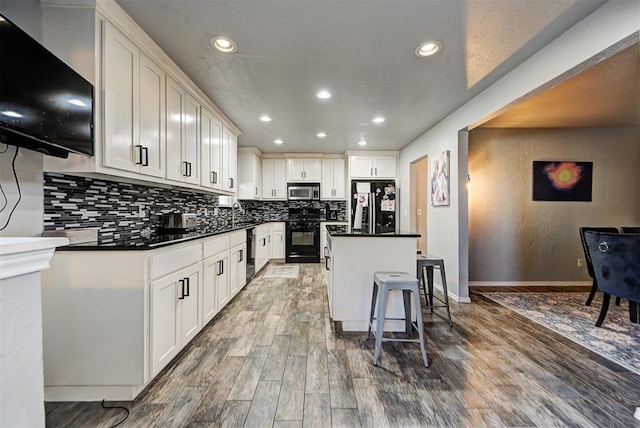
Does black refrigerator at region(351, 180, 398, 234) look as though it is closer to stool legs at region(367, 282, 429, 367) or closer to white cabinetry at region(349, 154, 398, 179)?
white cabinetry at region(349, 154, 398, 179)

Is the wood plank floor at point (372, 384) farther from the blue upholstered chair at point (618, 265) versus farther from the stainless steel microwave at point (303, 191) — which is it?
the stainless steel microwave at point (303, 191)

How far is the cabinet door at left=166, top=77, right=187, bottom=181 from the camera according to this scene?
2.32 m

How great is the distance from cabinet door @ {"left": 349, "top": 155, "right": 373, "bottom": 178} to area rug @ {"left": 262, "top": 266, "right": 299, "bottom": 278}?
7.31ft

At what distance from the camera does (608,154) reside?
13.5 ft

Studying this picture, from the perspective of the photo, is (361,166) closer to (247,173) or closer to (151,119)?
(247,173)

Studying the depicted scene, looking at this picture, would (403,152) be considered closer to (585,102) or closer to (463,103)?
(463,103)

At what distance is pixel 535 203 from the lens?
162 inches

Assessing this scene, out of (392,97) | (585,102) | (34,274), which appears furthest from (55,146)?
(585,102)

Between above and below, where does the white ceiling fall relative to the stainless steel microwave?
above

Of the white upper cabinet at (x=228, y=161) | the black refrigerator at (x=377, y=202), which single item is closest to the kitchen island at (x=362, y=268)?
the white upper cabinet at (x=228, y=161)

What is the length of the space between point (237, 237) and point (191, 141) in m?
1.24

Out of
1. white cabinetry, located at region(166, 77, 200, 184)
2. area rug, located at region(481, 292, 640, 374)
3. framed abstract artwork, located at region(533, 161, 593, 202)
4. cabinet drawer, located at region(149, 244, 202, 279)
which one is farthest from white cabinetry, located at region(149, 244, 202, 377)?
framed abstract artwork, located at region(533, 161, 593, 202)

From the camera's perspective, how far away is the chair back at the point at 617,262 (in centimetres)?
236

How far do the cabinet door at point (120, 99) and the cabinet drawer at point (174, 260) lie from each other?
64 centimetres
